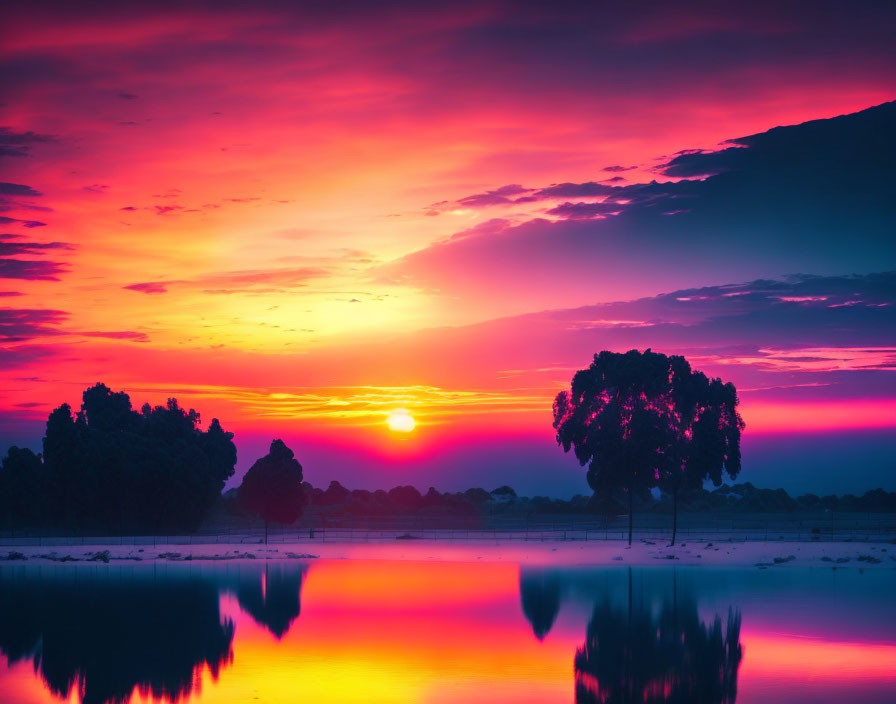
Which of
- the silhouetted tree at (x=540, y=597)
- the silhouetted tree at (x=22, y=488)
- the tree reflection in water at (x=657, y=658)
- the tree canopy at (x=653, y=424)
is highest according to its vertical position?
the tree canopy at (x=653, y=424)

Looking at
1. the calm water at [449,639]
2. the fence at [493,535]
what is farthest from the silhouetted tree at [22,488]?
the calm water at [449,639]

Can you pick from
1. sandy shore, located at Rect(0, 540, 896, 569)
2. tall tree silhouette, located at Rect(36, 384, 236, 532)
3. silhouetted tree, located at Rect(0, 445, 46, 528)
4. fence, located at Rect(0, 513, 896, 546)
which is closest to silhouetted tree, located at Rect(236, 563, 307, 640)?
sandy shore, located at Rect(0, 540, 896, 569)

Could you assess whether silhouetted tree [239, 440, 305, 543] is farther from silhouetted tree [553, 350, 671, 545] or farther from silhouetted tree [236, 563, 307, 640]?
silhouetted tree [236, 563, 307, 640]

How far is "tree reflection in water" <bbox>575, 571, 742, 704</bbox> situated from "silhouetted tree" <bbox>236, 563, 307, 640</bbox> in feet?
38.7

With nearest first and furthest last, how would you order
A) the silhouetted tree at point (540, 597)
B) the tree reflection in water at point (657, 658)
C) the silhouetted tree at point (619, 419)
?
the tree reflection in water at point (657, 658), the silhouetted tree at point (540, 597), the silhouetted tree at point (619, 419)

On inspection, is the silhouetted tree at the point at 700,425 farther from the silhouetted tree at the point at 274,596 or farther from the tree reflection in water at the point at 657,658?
the tree reflection in water at the point at 657,658

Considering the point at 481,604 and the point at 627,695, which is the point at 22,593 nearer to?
the point at 481,604

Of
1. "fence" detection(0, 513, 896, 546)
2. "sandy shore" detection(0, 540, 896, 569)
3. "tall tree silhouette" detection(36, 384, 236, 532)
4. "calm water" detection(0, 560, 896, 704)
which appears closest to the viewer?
"calm water" detection(0, 560, 896, 704)

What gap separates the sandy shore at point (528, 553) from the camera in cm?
7675

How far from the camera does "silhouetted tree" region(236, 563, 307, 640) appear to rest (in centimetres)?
4266

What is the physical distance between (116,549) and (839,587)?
56.1 metres

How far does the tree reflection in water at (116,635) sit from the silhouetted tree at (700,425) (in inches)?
1773

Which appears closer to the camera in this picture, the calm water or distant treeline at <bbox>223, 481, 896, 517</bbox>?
the calm water

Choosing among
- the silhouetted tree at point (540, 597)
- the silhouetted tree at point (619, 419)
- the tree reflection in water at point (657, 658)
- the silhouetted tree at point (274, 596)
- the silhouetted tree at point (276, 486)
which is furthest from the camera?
the silhouetted tree at point (276, 486)
